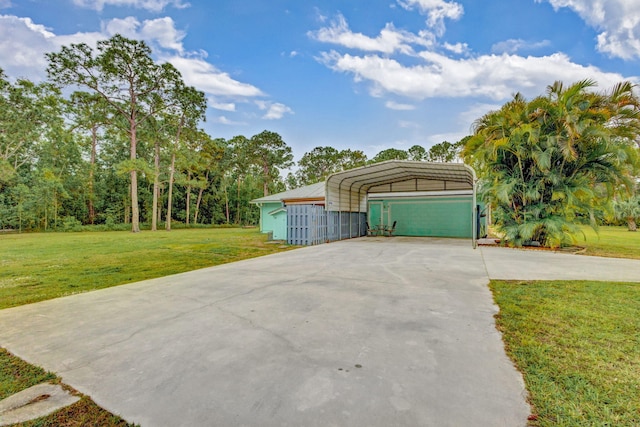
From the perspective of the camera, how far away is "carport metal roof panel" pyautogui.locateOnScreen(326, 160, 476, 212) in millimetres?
11062

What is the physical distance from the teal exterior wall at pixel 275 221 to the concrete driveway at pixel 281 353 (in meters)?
9.70

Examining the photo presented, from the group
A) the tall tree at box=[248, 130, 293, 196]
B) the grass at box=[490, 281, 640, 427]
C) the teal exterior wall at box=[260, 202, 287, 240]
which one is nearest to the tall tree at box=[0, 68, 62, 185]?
the teal exterior wall at box=[260, 202, 287, 240]

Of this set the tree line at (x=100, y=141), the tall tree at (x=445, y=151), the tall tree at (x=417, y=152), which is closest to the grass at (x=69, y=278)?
→ the tree line at (x=100, y=141)

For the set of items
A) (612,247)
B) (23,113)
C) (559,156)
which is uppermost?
(23,113)

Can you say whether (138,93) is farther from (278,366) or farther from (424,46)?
(278,366)

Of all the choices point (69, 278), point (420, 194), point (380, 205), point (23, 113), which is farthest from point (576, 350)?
point (23, 113)

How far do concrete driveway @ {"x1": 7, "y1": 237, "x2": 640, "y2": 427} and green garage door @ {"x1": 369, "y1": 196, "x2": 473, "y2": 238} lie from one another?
38.8 feet

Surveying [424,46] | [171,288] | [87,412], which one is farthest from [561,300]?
[424,46]

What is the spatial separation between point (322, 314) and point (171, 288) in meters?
2.72

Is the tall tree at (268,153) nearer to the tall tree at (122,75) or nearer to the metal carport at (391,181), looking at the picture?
the tall tree at (122,75)

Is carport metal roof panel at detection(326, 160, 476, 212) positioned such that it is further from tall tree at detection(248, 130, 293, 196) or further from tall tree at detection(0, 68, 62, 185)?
tall tree at detection(0, 68, 62, 185)

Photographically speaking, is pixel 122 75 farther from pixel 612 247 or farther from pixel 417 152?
pixel 417 152

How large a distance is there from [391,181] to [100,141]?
26961 millimetres

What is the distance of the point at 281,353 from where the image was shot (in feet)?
7.72
